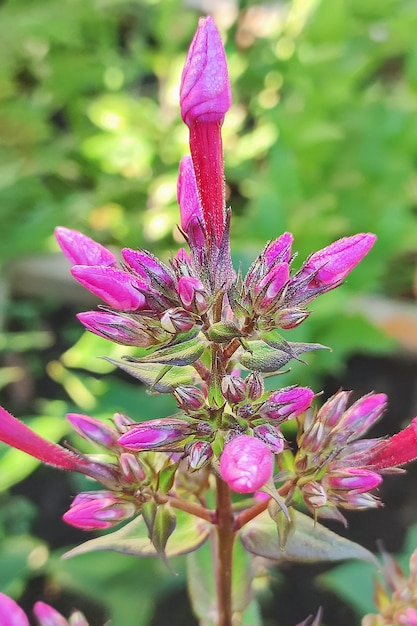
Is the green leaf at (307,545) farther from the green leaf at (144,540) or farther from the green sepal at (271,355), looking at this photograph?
the green sepal at (271,355)

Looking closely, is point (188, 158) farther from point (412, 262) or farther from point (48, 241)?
point (412, 262)

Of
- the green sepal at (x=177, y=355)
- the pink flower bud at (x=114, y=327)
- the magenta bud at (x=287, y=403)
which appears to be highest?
the pink flower bud at (x=114, y=327)

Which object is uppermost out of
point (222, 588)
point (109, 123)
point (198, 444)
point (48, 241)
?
point (109, 123)

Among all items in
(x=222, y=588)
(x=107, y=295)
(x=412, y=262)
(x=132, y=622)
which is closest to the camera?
(x=107, y=295)

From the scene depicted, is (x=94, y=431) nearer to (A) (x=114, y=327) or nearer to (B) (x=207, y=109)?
(A) (x=114, y=327)

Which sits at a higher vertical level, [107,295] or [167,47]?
[167,47]

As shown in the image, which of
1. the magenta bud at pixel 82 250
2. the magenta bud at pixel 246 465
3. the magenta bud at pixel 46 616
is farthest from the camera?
the magenta bud at pixel 46 616

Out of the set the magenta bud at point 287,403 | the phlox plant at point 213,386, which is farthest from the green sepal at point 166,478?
the magenta bud at point 287,403

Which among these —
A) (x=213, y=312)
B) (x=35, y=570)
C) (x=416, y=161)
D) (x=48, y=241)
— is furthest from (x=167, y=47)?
(x=213, y=312)
